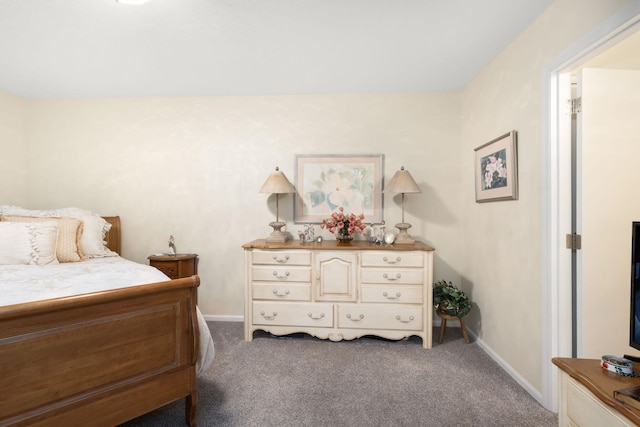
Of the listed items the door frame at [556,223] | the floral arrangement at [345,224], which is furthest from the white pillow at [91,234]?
the door frame at [556,223]

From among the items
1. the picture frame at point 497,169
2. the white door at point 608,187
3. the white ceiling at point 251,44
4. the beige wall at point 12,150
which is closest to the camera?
the white door at point 608,187

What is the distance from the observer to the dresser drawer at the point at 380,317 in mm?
2684

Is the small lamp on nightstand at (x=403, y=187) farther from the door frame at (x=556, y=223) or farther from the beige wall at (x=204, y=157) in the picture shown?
the door frame at (x=556, y=223)

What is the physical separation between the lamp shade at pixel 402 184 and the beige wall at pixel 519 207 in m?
0.58

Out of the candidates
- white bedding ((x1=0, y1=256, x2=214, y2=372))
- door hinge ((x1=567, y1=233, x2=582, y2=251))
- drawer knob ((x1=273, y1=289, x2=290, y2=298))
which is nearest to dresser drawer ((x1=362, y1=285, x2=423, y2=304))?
drawer knob ((x1=273, y1=289, x2=290, y2=298))

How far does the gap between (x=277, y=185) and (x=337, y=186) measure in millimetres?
653

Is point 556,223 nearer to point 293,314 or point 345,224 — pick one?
point 345,224

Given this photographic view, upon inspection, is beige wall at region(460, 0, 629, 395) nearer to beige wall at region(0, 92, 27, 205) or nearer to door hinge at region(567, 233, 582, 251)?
door hinge at region(567, 233, 582, 251)

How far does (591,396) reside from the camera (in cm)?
107

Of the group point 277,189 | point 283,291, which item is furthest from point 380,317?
point 277,189

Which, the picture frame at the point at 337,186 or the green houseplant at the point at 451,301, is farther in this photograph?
the picture frame at the point at 337,186

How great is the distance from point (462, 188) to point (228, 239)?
2483mm

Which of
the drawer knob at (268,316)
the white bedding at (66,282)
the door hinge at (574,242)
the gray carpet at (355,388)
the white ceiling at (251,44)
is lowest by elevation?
the gray carpet at (355,388)

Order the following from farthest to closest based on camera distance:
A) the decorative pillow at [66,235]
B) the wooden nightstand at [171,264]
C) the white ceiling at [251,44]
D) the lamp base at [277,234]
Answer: the wooden nightstand at [171,264] → the lamp base at [277,234] → the decorative pillow at [66,235] → the white ceiling at [251,44]
